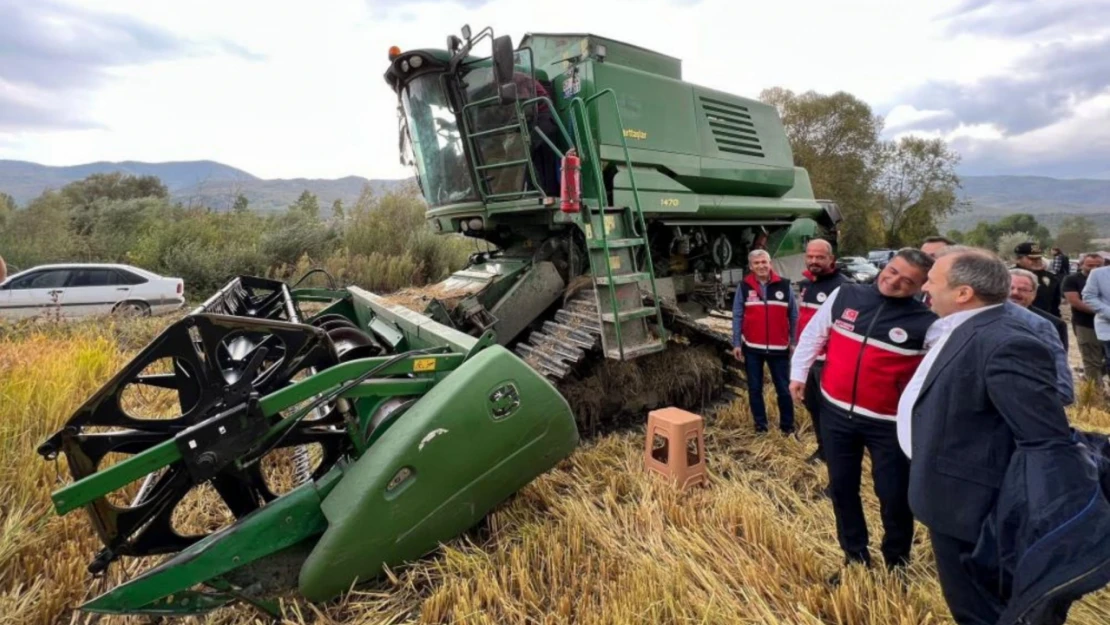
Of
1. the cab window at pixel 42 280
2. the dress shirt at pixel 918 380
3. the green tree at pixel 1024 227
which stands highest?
the cab window at pixel 42 280

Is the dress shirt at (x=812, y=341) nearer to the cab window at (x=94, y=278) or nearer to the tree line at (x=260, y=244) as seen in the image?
the tree line at (x=260, y=244)

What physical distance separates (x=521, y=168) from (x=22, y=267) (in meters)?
13.0

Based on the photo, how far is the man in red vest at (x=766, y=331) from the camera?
4.01 meters

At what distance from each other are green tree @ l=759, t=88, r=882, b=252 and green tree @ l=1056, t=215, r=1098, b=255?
14346mm

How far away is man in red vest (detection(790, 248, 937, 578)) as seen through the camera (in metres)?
2.27

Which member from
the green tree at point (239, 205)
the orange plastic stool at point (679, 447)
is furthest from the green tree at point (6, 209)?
the orange plastic stool at point (679, 447)

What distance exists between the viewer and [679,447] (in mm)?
3055

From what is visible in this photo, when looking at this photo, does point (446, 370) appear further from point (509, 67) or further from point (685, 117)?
point (685, 117)

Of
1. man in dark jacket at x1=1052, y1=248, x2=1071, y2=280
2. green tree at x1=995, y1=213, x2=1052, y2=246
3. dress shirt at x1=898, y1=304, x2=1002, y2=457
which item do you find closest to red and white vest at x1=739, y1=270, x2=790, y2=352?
dress shirt at x1=898, y1=304, x2=1002, y2=457

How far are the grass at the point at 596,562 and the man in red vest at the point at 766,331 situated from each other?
77 cm

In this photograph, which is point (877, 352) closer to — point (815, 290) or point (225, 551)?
point (815, 290)

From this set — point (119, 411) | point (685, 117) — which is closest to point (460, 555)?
point (119, 411)

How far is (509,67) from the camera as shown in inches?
152

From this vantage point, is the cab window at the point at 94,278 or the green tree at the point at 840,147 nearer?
the cab window at the point at 94,278
